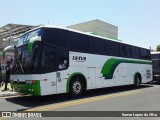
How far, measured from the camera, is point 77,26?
45844 mm

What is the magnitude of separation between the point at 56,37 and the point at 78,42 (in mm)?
1545

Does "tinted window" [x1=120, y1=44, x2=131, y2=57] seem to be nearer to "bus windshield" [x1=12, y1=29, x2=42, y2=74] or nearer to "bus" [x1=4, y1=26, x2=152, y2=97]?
"bus" [x1=4, y1=26, x2=152, y2=97]

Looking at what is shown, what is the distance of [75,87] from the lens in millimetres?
11945

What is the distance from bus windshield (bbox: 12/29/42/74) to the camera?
10258 millimetres

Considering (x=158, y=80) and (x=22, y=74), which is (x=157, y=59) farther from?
(x=22, y=74)

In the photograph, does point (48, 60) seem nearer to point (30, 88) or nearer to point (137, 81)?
point (30, 88)

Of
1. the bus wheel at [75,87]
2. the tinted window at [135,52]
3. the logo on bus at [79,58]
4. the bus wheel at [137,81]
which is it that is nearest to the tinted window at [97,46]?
the logo on bus at [79,58]

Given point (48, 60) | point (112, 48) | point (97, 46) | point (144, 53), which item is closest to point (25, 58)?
point (48, 60)

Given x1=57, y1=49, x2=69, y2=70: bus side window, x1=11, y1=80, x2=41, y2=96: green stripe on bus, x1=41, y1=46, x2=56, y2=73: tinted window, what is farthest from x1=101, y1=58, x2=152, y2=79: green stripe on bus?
x1=11, y1=80, x2=41, y2=96: green stripe on bus

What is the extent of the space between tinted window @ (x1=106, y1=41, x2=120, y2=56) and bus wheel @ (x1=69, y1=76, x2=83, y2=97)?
10.6 ft

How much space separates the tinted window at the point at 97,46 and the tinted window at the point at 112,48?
1.45ft

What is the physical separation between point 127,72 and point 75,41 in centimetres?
590

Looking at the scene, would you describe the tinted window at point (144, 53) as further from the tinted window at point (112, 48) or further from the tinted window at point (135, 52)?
the tinted window at point (112, 48)

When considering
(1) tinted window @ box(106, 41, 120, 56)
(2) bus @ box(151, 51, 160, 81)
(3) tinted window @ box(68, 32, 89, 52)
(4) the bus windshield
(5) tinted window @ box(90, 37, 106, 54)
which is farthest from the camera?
(2) bus @ box(151, 51, 160, 81)
